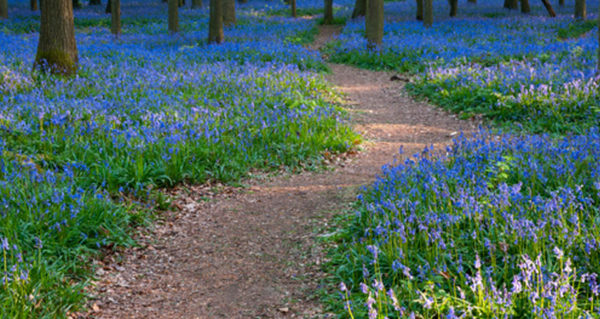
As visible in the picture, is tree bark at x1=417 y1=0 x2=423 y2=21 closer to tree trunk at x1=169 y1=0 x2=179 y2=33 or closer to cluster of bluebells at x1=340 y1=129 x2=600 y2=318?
tree trunk at x1=169 y1=0 x2=179 y2=33

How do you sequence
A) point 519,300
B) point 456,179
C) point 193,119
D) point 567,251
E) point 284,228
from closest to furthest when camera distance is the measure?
1. point 519,300
2. point 567,251
3. point 456,179
4. point 284,228
5. point 193,119

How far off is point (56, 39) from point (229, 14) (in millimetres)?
14595

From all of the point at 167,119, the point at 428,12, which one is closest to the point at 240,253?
the point at 167,119

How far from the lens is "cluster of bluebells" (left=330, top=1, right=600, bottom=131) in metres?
10.0

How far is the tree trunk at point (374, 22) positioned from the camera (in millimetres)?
18047

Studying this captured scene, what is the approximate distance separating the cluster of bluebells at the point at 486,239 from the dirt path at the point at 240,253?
23.4 inches

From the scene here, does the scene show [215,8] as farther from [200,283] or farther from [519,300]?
[519,300]

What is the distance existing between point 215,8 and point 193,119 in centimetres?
1067

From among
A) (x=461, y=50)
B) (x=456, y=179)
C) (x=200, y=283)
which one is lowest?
(x=200, y=283)

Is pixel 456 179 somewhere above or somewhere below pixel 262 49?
below

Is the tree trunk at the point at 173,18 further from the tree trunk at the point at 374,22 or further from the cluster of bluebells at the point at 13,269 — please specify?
the cluster of bluebells at the point at 13,269

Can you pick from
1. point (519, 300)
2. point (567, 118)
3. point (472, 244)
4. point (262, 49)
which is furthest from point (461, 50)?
point (519, 300)

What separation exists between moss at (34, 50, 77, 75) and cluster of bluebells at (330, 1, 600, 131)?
27.8 feet

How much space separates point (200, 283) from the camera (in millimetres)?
5094
